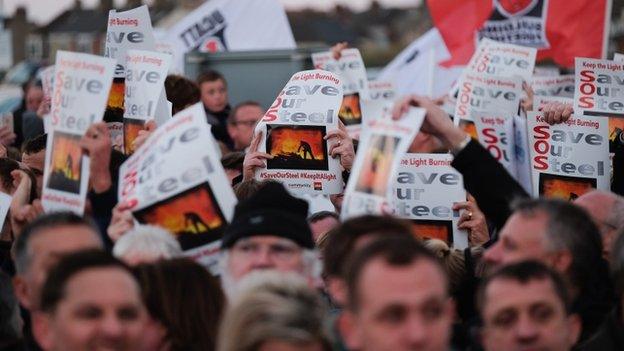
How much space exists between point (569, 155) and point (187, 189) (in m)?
3.02

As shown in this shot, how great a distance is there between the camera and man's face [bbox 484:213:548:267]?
670cm

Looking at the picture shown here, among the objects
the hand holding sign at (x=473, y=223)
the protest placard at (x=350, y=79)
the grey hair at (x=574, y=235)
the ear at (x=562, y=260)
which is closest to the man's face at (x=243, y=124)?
the protest placard at (x=350, y=79)

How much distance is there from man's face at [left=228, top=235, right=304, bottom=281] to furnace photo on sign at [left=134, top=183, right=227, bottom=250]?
2.10 ft

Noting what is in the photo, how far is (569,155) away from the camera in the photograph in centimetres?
964

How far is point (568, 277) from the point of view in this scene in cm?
674

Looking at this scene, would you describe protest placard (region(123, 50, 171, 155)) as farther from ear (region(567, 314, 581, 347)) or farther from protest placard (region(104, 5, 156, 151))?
ear (region(567, 314, 581, 347))

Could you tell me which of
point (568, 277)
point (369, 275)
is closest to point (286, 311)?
point (369, 275)

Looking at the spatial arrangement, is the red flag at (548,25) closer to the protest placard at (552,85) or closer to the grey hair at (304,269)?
the protest placard at (552,85)

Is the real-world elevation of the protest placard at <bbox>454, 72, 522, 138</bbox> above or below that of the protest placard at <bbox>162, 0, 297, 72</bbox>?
above

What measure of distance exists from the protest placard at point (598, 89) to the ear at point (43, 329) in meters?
5.31

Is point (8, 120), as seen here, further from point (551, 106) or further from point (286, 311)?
point (286, 311)

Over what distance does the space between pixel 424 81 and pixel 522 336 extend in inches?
470

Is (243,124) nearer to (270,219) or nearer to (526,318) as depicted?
(270,219)

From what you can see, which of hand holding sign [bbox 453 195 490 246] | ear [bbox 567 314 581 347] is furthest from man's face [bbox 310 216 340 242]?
ear [bbox 567 314 581 347]
